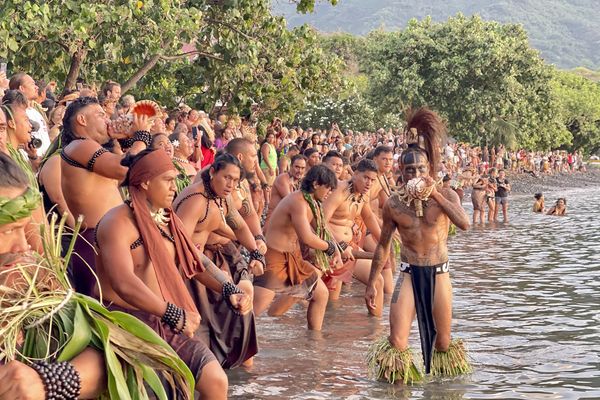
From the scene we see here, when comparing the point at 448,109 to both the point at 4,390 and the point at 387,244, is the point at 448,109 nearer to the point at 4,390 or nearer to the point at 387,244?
the point at 387,244

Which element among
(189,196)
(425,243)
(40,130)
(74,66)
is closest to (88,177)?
(189,196)

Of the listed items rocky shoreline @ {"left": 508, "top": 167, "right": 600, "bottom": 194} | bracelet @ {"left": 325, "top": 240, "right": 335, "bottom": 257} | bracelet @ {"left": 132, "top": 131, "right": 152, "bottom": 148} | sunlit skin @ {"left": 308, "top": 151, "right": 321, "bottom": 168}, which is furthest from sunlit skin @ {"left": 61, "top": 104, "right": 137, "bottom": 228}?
rocky shoreline @ {"left": 508, "top": 167, "right": 600, "bottom": 194}

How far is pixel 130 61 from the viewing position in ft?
53.3

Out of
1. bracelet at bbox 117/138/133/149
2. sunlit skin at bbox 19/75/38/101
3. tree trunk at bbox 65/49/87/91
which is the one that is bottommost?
bracelet at bbox 117/138/133/149

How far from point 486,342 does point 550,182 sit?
47279 mm

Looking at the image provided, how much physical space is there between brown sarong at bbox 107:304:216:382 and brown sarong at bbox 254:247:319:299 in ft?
13.7

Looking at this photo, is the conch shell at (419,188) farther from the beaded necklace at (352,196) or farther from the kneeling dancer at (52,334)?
the kneeling dancer at (52,334)

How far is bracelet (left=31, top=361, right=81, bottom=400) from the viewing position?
130 inches

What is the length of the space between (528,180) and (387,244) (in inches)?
1862

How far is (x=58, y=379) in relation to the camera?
331 cm

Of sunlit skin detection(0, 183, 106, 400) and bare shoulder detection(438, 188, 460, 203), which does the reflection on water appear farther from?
sunlit skin detection(0, 183, 106, 400)

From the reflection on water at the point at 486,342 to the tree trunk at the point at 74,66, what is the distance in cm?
509

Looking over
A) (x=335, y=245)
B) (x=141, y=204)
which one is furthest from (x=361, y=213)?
(x=141, y=204)

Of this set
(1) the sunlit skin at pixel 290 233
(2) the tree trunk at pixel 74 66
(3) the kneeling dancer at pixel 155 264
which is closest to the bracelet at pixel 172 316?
(3) the kneeling dancer at pixel 155 264
